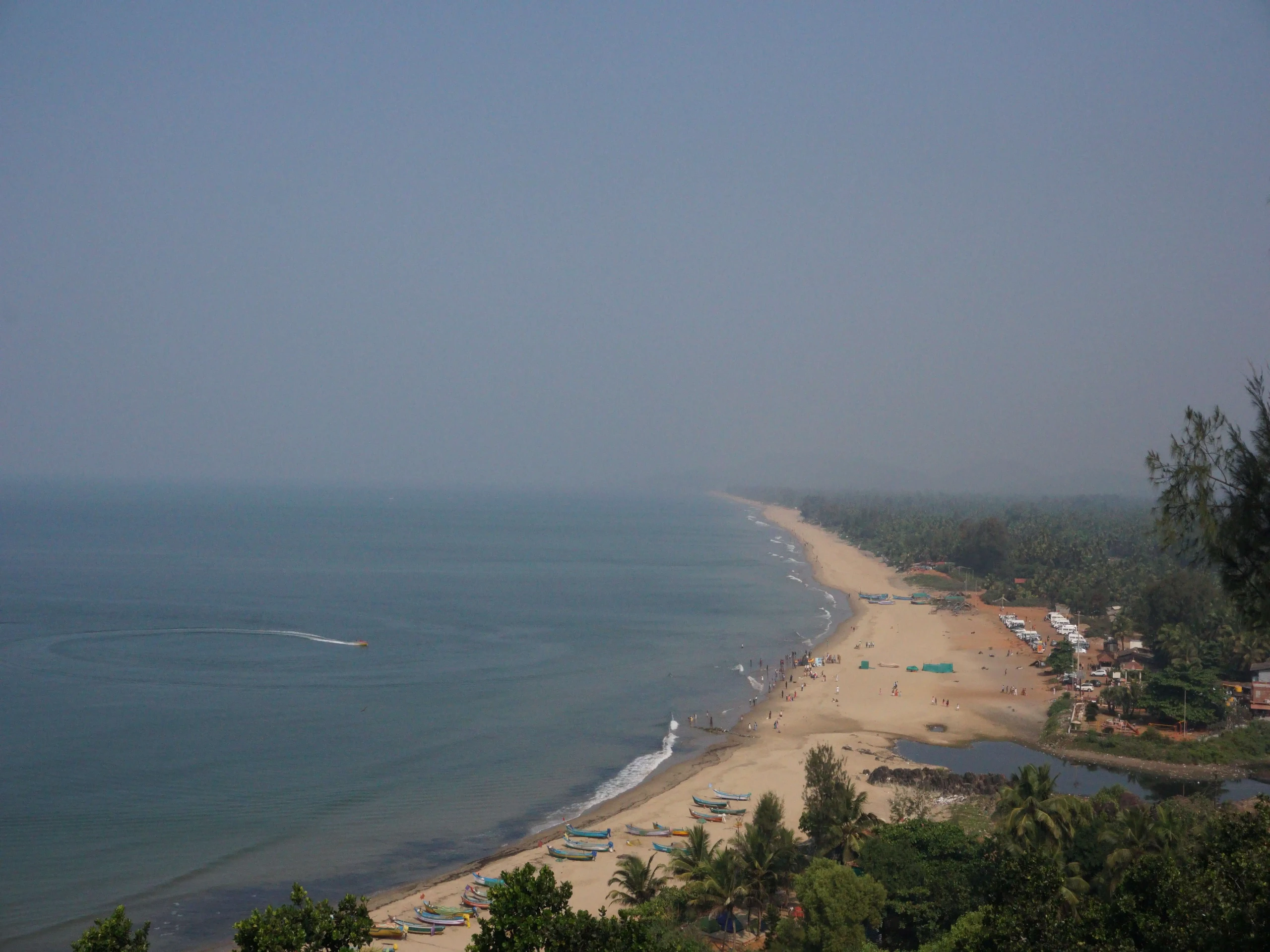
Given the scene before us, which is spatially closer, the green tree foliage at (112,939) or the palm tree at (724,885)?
the green tree foliage at (112,939)

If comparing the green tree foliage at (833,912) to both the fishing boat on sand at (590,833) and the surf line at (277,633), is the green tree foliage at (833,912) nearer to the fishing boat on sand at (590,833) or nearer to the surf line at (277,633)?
the fishing boat on sand at (590,833)

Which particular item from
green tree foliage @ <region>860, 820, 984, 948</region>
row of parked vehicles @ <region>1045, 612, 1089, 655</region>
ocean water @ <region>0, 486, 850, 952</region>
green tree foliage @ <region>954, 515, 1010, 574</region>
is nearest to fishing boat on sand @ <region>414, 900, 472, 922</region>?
ocean water @ <region>0, 486, 850, 952</region>

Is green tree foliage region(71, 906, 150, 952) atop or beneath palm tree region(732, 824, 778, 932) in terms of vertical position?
atop

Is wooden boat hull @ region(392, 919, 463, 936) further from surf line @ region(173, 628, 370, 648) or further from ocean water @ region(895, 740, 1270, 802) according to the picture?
surf line @ region(173, 628, 370, 648)

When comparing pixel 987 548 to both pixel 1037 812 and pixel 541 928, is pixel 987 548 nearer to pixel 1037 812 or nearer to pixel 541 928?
pixel 1037 812

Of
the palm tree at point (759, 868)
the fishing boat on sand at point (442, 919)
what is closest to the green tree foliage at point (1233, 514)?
the palm tree at point (759, 868)
